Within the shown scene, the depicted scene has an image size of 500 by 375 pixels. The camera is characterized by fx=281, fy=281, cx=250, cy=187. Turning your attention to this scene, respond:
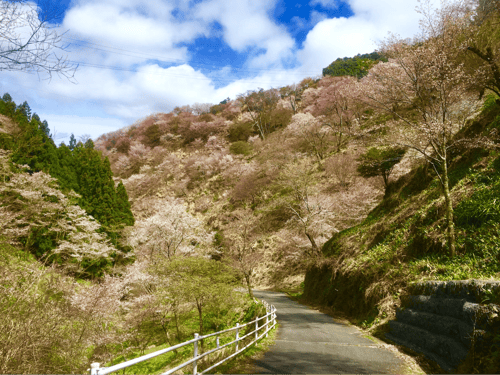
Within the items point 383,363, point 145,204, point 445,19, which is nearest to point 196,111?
point 145,204

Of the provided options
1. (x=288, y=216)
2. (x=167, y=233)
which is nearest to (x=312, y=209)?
(x=288, y=216)

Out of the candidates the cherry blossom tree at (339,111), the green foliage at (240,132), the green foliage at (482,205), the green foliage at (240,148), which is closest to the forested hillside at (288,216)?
the green foliage at (482,205)

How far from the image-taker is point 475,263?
832 cm

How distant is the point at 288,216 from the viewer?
38844 mm

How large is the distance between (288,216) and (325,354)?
3119cm

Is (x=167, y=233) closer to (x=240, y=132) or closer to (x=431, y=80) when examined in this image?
(x=431, y=80)

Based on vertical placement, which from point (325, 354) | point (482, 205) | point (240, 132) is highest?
point (240, 132)

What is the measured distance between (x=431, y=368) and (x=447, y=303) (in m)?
1.64

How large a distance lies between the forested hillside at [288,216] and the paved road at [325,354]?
80.0 inches

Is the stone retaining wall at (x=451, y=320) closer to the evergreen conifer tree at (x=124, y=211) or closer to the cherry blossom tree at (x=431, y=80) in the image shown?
the cherry blossom tree at (x=431, y=80)

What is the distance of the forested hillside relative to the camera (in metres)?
9.55

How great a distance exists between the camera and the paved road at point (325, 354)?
259 inches

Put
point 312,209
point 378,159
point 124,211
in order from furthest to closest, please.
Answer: point 124,211, point 312,209, point 378,159

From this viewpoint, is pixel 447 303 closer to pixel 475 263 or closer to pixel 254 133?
pixel 475 263
